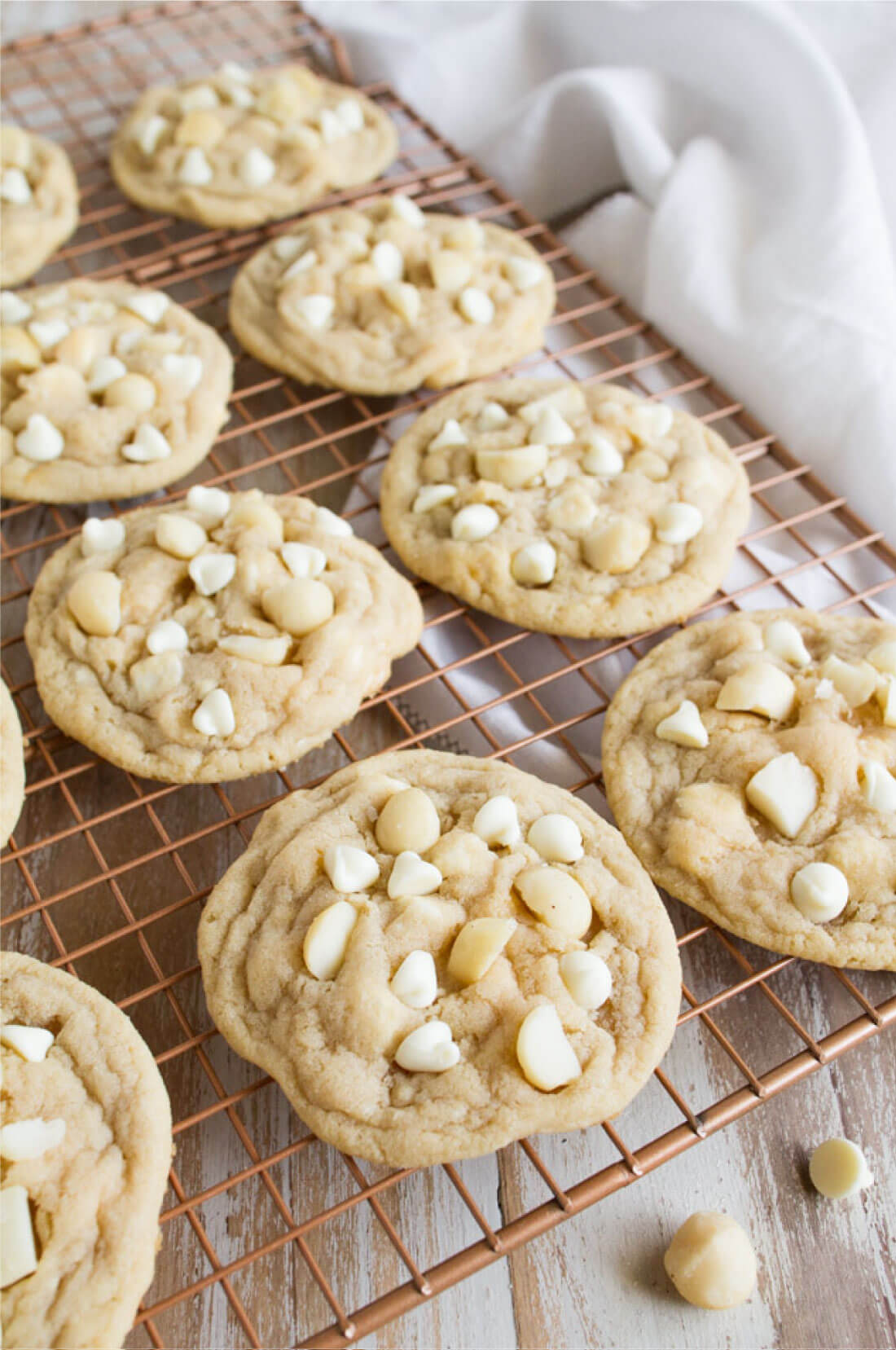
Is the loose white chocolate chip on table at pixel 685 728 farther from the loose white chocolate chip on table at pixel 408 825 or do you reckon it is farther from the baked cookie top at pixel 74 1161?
the baked cookie top at pixel 74 1161

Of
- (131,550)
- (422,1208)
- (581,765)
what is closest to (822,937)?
(581,765)

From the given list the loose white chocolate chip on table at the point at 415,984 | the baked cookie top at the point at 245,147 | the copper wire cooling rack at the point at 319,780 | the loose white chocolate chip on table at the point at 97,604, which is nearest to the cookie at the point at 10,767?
the copper wire cooling rack at the point at 319,780

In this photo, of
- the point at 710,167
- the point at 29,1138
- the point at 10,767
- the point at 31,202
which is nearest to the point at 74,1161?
the point at 29,1138

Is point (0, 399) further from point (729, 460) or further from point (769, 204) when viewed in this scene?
point (769, 204)

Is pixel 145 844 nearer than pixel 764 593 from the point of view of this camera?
Yes

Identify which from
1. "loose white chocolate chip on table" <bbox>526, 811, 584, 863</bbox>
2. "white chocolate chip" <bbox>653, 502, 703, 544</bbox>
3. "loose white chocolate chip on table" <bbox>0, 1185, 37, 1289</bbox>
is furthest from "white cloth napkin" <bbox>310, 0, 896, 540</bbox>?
"loose white chocolate chip on table" <bbox>0, 1185, 37, 1289</bbox>

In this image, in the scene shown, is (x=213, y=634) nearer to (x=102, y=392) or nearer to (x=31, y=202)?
(x=102, y=392)
